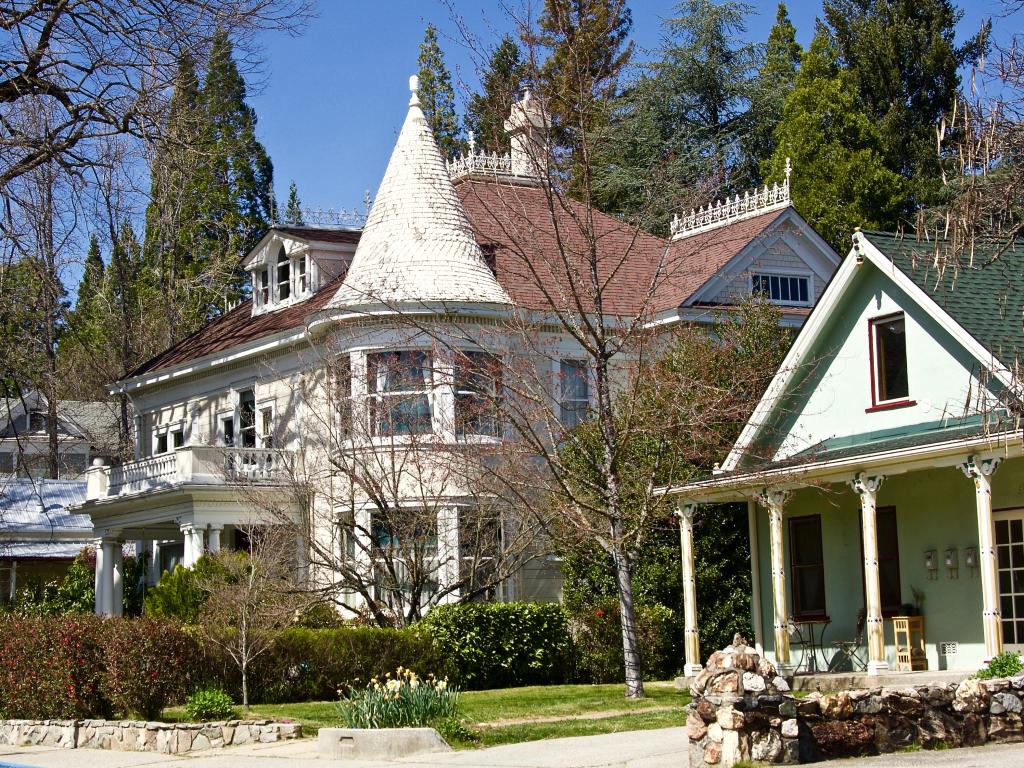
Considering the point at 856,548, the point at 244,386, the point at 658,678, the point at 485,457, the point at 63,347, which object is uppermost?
the point at 63,347

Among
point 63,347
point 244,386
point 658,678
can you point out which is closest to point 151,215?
point 63,347

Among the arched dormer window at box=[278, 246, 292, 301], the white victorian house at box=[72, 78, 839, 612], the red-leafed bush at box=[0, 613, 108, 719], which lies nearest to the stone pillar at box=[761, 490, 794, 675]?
the white victorian house at box=[72, 78, 839, 612]

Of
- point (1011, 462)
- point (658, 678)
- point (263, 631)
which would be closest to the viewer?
point (1011, 462)

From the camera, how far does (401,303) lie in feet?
93.4

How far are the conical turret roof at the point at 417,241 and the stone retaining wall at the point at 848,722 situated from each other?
15728 mm

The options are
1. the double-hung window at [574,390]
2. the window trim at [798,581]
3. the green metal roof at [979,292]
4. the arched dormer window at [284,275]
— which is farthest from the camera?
the arched dormer window at [284,275]

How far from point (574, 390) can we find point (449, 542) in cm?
468

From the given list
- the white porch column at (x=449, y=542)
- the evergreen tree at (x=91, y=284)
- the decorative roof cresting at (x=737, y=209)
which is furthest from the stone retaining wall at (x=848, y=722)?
the evergreen tree at (x=91, y=284)

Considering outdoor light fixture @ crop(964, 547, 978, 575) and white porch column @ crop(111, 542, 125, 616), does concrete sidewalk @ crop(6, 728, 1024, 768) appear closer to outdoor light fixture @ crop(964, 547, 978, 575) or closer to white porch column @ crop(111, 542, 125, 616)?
outdoor light fixture @ crop(964, 547, 978, 575)

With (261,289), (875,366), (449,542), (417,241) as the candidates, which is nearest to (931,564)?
(875,366)

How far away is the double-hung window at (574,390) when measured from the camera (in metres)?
29.7

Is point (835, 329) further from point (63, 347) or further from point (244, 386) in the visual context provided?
point (63, 347)

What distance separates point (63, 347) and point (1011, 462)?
57343 millimetres

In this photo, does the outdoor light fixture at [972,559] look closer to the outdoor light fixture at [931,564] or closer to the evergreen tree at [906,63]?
the outdoor light fixture at [931,564]
